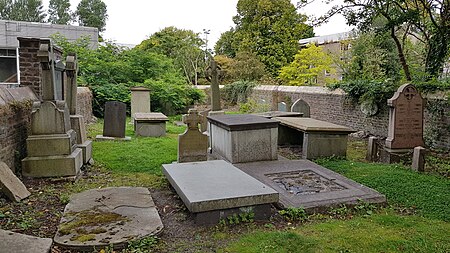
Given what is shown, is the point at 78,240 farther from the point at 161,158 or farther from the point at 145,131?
the point at 145,131

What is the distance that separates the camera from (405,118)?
780 centimetres

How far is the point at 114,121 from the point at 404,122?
712cm

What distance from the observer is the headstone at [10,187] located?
479 centimetres

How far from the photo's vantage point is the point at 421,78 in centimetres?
1109

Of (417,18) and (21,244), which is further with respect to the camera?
(417,18)

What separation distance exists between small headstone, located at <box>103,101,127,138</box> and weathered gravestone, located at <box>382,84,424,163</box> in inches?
261

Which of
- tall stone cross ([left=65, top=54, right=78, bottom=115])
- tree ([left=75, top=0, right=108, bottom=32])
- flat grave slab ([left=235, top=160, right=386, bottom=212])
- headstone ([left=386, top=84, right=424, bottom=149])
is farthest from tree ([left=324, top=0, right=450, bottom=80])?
tree ([left=75, top=0, right=108, bottom=32])

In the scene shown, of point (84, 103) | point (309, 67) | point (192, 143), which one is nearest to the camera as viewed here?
point (192, 143)

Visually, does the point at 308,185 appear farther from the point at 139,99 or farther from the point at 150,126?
the point at 139,99

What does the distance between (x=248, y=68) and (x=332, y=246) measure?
24255 mm

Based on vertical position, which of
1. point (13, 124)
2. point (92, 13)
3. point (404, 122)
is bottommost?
point (404, 122)

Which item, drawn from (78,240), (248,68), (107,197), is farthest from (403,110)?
(248,68)

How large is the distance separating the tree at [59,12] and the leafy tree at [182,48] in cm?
2344

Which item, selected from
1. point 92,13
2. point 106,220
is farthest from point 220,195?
point 92,13
